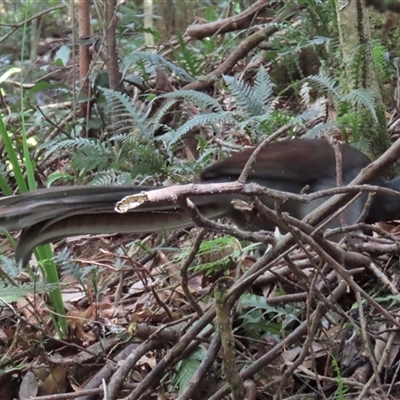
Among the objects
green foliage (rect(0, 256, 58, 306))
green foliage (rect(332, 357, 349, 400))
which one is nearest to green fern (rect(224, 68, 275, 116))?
green foliage (rect(0, 256, 58, 306))

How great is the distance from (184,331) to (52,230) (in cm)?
49

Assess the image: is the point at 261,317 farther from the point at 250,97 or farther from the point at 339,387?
the point at 250,97

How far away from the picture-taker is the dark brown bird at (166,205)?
6.11 feet

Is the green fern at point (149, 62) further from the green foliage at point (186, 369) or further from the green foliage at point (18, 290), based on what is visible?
the green foliage at point (186, 369)

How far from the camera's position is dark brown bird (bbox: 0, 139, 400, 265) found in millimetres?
1862

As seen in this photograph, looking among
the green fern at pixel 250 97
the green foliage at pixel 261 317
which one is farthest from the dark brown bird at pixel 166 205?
the green fern at pixel 250 97

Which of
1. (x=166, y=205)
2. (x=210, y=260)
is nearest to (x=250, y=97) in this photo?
(x=210, y=260)

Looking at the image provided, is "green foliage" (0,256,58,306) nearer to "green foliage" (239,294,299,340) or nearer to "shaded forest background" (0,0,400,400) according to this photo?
"shaded forest background" (0,0,400,400)

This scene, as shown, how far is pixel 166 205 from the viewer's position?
62.3 inches

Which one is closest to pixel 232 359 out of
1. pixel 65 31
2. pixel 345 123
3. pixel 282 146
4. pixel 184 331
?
pixel 184 331

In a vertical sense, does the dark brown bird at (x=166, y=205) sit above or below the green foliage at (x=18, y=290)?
above

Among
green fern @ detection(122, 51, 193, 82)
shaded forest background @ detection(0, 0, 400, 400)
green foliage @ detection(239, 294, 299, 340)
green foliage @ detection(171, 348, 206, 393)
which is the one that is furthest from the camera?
green fern @ detection(122, 51, 193, 82)

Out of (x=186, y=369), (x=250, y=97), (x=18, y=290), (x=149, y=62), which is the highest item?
(x=149, y=62)

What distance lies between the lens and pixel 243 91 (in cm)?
327
